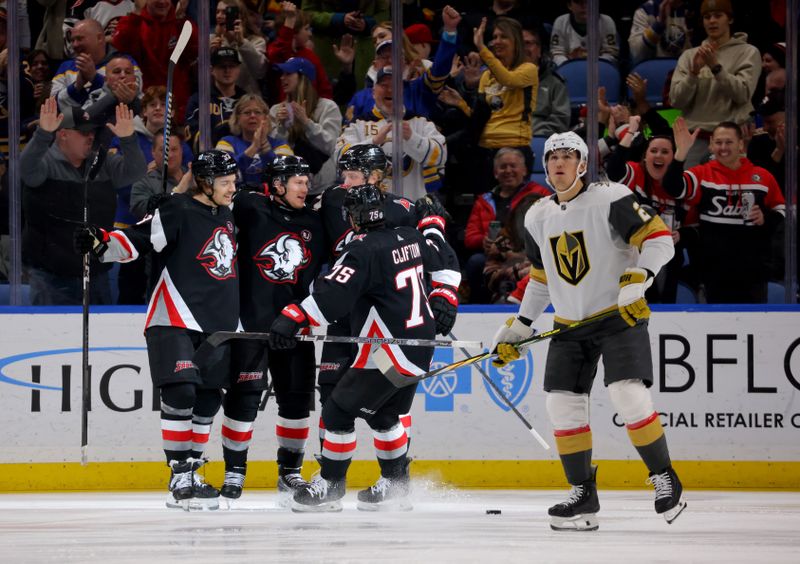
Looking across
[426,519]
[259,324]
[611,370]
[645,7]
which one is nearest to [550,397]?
[611,370]

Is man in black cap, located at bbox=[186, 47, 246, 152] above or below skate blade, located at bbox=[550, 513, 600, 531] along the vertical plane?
above

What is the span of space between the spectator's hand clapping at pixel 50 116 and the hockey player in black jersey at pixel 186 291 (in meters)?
1.58

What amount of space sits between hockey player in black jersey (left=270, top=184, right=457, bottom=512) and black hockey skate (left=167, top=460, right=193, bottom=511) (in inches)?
16.0

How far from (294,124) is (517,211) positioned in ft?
3.90

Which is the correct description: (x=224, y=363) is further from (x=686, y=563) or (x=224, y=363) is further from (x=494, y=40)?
(x=494, y=40)

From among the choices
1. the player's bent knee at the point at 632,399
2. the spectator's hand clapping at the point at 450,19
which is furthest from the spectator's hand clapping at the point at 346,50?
the player's bent knee at the point at 632,399

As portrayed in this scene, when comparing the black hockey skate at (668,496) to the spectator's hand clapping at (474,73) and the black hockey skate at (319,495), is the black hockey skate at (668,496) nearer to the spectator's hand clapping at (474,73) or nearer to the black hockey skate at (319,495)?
the black hockey skate at (319,495)

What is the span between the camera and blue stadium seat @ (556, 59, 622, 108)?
6215 millimetres

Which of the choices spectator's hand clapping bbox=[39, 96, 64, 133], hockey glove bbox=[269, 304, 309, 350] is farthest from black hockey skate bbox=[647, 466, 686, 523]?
spectator's hand clapping bbox=[39, 96, 64, 133]

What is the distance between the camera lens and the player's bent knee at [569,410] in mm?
4207

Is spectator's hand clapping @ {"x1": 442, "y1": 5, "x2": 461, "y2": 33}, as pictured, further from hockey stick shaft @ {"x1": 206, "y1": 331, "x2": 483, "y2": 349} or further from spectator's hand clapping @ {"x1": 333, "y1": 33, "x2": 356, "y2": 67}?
hockey stick shaft @ {"x1": 206, "y1": 331, "x2": 483, "y2": 349}

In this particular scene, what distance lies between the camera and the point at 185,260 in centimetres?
477

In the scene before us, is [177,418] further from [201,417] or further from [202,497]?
[202,497]

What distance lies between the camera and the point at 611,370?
4.15 m
